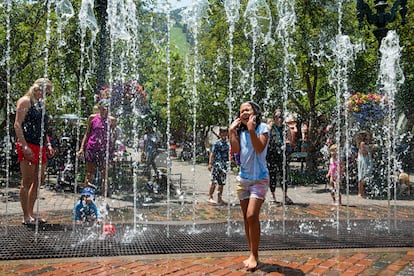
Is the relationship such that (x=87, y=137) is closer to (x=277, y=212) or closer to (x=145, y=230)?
(x=145, y=230)

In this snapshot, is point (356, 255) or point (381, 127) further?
point (381, 127)

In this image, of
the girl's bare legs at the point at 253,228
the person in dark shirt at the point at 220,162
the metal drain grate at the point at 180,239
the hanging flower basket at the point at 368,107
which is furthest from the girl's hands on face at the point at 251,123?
the hanging flower basket at the point at 368,107

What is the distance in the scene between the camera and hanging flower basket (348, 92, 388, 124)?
34.6 ft

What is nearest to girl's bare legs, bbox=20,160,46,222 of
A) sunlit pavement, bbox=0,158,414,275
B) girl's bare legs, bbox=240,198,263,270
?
sunlit pavement, bbox=0,158,414,275

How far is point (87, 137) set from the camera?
671 centimetres

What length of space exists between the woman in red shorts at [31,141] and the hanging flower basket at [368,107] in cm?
772

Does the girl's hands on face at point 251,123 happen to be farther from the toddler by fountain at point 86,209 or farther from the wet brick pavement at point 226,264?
the toddler by fountain at point 86,209

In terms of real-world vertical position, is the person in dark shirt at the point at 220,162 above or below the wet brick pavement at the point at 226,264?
above

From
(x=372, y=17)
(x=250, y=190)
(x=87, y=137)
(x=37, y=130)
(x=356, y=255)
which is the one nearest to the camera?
(x=250, y=190)

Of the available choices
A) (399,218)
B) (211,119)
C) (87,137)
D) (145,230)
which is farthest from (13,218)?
(211,119)

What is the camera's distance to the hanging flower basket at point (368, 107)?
10555 mm

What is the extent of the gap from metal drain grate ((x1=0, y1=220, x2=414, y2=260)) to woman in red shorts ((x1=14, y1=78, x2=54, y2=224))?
1.43 ft

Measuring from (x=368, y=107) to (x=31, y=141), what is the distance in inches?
321

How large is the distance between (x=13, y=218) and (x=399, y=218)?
5843 mm
